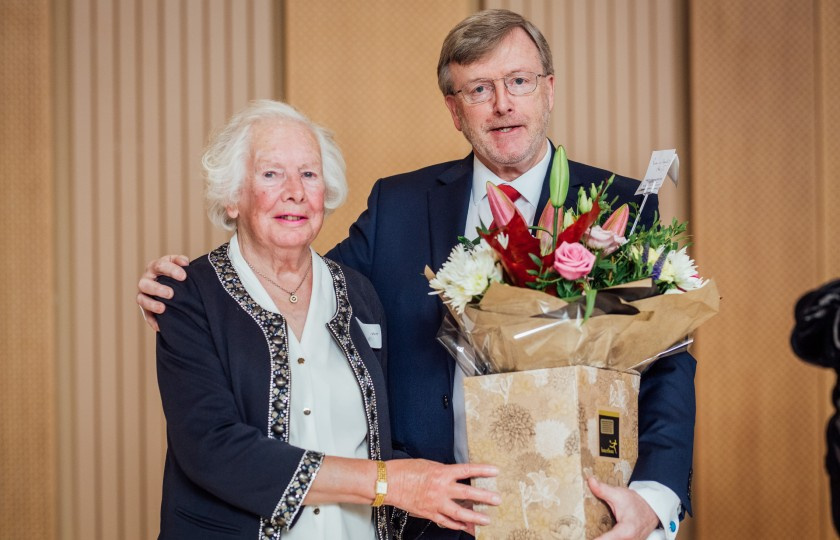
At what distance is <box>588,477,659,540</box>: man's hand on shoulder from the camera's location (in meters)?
1.69

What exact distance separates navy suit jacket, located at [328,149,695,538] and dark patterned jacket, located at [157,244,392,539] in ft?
0.61

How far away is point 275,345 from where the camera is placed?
6.72ft

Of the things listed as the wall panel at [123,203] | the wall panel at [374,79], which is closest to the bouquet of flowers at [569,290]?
the wall panel at [374,79]

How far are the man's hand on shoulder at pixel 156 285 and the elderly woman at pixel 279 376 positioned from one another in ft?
0.08

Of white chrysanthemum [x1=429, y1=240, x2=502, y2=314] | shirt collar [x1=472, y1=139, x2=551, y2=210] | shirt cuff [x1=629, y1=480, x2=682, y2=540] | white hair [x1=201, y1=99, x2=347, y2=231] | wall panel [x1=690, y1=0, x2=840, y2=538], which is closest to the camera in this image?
white chrysanthemum [x1=429, y1=240, x2=502, y2=314]

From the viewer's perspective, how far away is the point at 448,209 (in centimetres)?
253

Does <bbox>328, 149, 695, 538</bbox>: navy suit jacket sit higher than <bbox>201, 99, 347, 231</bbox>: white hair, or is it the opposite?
<bbox>201, 99, 347, 231</bbox>: white hair

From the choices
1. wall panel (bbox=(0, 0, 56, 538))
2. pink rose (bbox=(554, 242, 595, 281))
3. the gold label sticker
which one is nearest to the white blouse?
the gold label sticker

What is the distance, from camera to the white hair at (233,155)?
2199mm

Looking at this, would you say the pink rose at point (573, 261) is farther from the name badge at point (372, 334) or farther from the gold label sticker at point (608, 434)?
the name badge at point (372, 334)

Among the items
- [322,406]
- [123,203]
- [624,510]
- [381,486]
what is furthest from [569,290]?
[123,203]

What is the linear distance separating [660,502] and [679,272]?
52cm

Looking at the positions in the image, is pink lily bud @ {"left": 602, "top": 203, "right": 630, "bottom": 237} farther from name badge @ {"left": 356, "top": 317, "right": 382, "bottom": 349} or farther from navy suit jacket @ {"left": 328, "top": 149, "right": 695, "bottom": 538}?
name badge @ {"left": 356, "top": 317, "right": 382, "bottom": 349}

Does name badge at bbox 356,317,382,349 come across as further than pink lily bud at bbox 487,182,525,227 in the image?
Yes
